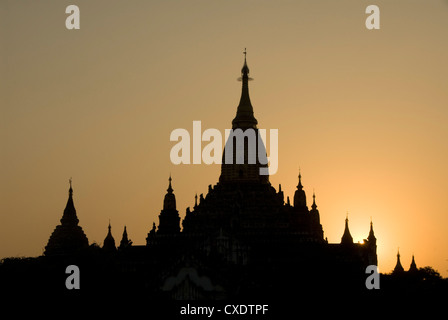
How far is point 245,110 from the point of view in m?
159

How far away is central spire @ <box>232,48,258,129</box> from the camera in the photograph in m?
158

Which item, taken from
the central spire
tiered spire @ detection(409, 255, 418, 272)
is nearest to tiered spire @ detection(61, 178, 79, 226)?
the central spire

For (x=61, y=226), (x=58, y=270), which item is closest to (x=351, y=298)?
(x=58, y=270)

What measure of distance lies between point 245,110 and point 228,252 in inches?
966

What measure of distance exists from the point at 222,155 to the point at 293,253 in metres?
20.3

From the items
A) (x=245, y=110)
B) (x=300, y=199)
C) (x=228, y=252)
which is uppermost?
(x=245, y=110)

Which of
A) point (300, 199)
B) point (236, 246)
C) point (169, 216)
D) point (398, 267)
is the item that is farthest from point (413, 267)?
point (236, 246)

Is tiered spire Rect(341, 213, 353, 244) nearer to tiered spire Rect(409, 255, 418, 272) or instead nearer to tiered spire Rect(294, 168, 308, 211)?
tiered spire Rect(294, 168, 308, 211)

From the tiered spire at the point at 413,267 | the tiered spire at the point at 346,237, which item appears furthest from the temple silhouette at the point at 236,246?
the tiered spire at the point at 413,267

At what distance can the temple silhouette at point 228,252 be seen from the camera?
11212 cm

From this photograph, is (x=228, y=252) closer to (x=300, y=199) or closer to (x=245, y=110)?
(x=300, y=199)

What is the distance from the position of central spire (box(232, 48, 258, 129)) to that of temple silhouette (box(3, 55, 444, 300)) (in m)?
0.11

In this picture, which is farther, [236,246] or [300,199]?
[300,199]
